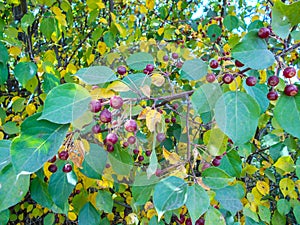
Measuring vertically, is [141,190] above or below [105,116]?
below

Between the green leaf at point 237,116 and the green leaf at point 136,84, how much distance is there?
12 cm

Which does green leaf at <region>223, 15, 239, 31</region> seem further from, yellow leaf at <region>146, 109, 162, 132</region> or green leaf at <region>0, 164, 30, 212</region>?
green leaf at <region>0, 164, 30, 212</region>

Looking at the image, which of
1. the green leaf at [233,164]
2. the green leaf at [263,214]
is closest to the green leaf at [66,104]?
the green leaf at [233,164]

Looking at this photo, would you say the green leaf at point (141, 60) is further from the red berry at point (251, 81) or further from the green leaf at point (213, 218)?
the green leaf at point (213, 218)

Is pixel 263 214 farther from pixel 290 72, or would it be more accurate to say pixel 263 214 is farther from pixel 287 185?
pixel 290 72

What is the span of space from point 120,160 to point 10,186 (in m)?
0.19

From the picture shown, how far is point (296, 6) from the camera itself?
0.51 meters

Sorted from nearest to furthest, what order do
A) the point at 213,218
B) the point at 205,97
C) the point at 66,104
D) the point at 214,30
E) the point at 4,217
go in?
1. the point at 66,104
2. the point at 205,97
3. the point at 213,218
4. the point at 4,217
5. the point at 214,30

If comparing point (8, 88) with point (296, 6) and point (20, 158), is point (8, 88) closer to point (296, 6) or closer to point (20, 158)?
point (20, 158)

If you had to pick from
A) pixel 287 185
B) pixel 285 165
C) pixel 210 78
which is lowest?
pixel 287 185

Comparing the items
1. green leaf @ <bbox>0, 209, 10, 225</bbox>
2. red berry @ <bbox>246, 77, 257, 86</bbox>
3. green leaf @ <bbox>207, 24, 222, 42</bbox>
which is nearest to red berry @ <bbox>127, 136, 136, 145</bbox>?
red berry @ <bbox>246, 77, 257, 86</bbox>

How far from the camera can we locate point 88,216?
3.29ft

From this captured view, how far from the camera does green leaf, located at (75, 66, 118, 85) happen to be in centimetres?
50

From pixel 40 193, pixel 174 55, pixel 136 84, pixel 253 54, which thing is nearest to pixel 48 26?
pixel 174 55
